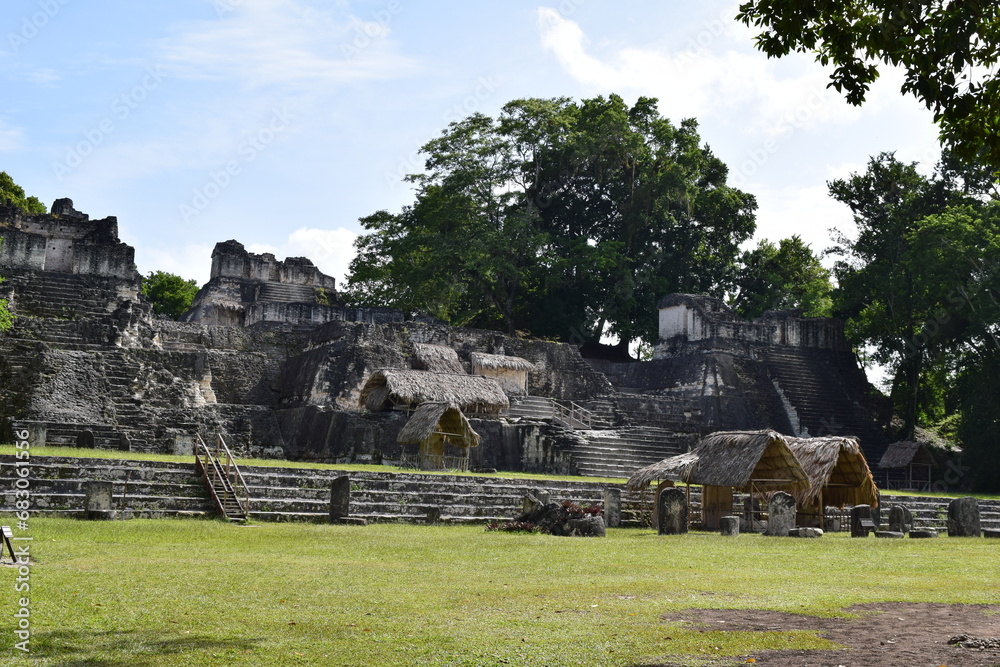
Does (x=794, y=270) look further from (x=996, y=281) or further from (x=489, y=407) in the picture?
(x=489, y=407)

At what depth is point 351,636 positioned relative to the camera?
5.54 m

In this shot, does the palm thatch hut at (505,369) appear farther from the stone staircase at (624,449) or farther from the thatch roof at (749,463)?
the thatch roof at (749,463)

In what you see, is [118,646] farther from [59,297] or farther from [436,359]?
[59,297]

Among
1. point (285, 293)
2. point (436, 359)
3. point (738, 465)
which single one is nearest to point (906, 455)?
point (436, 359)

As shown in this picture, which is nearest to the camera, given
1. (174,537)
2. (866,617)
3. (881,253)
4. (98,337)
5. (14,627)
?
(14,627)

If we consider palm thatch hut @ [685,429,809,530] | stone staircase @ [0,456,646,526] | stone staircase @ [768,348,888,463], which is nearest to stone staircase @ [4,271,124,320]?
stone staircase @ [0,456,646,526]

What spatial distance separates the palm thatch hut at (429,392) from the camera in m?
24.1

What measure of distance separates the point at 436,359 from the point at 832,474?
12.5 meters

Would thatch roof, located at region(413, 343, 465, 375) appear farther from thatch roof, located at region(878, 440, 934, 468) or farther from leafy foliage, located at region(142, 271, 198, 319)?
leafy foliage, located at region(142, 271, 198, 319)

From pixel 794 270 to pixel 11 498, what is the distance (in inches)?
1331

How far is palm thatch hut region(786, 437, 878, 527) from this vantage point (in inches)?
656

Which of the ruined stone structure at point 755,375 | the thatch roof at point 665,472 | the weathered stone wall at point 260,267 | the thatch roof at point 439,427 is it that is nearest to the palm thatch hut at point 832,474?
the thatch roof at point 665,472

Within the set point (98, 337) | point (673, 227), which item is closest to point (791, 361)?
point (673, 227)

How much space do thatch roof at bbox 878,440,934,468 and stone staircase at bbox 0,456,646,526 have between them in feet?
43.1
